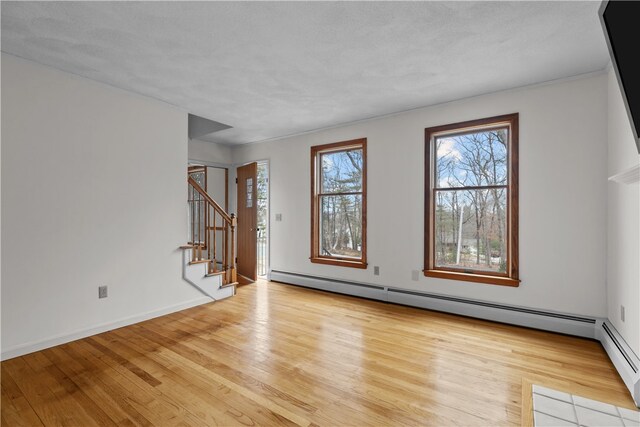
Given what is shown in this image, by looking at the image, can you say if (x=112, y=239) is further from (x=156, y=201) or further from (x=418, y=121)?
(x=418, y=121)

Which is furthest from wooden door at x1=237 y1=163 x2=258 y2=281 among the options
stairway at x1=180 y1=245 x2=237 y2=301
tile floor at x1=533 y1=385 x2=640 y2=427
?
tile floor at x1=533 y1=385 x2=640 y2=427

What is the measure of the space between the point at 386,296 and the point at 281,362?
82.9 inches

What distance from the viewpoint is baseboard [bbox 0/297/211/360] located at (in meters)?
2.73

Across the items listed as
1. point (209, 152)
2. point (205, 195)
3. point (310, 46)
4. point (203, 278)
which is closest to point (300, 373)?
point (203, 278)

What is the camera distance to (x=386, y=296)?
4.37 m

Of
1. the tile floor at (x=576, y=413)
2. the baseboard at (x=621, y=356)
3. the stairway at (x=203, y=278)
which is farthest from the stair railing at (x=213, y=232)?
the baseboard at (x=621, y=356)

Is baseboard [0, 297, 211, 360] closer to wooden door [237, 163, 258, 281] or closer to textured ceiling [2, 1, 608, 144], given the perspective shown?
wooden door [237, 163, 258, 281]

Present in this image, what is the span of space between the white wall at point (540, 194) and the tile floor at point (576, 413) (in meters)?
1.72

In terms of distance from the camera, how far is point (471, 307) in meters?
3.74

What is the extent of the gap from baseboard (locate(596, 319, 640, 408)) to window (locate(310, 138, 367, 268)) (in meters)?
2.53

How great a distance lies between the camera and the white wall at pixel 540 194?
10.2 feet

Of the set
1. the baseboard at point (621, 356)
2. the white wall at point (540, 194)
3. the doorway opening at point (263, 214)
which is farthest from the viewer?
the doorway opening at point (263, 214)

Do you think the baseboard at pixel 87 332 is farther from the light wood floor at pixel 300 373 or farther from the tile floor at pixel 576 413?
the tile floor at pixel 576 413

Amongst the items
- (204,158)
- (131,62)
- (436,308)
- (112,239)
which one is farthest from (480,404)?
(204,158)
